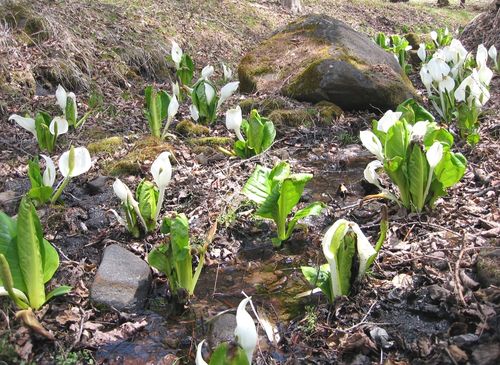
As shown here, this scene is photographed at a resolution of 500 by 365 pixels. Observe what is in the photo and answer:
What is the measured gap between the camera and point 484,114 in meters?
4.70

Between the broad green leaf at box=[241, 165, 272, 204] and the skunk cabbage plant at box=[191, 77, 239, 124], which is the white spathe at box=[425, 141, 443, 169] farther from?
the skunk cabbage plant at box=[191, 77, 239, 124]

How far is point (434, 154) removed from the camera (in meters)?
2.54

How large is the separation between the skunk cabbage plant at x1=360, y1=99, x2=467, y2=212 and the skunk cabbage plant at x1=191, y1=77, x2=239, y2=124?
1.97 meters

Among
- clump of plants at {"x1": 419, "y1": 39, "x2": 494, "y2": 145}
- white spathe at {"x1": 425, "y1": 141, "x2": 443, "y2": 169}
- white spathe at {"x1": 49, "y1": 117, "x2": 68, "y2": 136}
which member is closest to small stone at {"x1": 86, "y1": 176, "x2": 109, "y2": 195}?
white spathe at {"x1": 49, "y1": 117, "x2": 68, "y2": 136}

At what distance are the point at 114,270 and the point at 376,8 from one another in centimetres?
1699

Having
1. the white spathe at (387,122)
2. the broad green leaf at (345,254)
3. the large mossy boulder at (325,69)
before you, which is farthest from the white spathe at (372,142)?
the large mossy boulder at (325,69)

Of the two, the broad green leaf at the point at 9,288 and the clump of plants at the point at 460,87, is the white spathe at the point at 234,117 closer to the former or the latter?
the clump of plants at the point at 460,87

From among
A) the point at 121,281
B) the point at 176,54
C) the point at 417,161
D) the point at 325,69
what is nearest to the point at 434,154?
the point at 417,161

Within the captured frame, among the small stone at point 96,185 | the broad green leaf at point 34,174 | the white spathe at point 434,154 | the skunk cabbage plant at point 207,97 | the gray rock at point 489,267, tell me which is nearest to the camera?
the gray rock at point 489,267

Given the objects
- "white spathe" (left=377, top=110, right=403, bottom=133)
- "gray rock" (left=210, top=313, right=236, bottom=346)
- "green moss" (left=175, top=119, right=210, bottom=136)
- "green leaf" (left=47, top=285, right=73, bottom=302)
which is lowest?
"green moss" (left=175, top=119, right=210, bottom=136)

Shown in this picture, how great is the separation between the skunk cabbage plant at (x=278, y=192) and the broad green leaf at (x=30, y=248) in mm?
1077

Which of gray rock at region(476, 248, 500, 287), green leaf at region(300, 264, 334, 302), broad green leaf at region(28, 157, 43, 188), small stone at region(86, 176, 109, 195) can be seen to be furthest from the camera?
small stone at region(86, 176, 109, 195)

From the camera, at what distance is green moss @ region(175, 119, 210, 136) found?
4801mm

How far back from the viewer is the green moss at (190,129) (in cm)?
480
